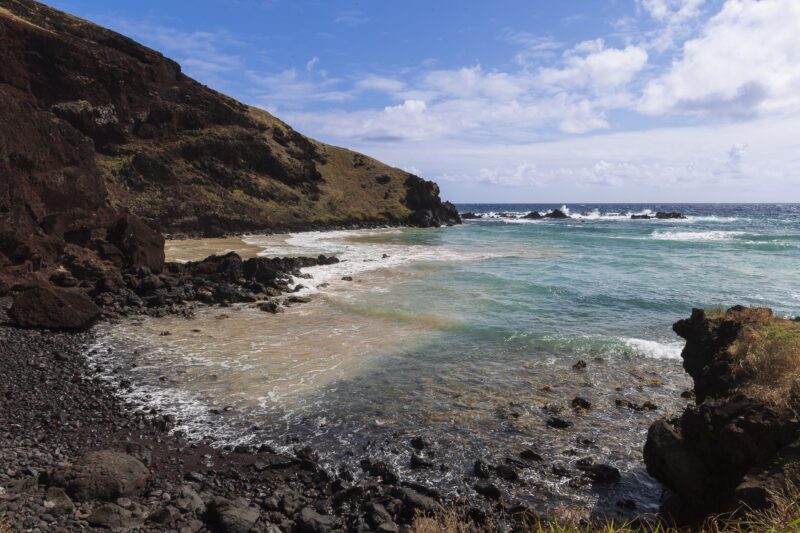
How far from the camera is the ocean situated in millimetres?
8211

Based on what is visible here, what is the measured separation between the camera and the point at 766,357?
7.86m

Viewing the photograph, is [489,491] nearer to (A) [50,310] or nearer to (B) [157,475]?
(B) [157,475]

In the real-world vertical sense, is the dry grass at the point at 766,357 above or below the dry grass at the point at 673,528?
above

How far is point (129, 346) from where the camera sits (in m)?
13.5

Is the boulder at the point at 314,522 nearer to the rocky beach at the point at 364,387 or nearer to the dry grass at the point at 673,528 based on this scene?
the rocky beach at the point at 364,387

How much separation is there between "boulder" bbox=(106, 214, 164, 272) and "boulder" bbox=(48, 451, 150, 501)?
18.3 m

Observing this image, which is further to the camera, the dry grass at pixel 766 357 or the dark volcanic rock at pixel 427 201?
the dark volcanic rock at pixel 427 201

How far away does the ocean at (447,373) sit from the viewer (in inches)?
323

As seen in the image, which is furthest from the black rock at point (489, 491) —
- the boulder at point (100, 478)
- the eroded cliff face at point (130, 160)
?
the eroded cliff face at point (130, 160)

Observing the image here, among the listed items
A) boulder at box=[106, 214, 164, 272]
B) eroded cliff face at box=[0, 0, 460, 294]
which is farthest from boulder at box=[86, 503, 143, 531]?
boulder at box=[106, 214, 164, 272]

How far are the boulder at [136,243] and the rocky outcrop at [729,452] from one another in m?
23.7

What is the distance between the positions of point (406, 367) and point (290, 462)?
5.46 m

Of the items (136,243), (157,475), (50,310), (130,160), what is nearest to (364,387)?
(157,475)

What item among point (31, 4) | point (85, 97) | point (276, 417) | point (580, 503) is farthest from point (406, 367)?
point (31, 4)
